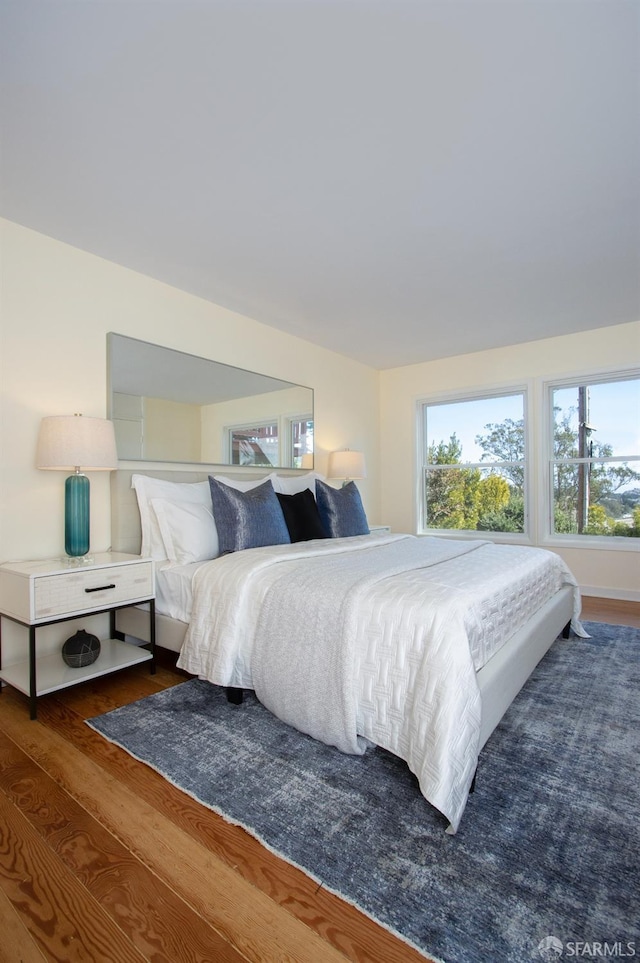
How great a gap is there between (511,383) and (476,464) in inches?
36.6

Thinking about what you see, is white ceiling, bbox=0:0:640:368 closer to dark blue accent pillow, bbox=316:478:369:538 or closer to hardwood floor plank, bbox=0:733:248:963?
dark blue accent pillow, bbox=316:478:369:538

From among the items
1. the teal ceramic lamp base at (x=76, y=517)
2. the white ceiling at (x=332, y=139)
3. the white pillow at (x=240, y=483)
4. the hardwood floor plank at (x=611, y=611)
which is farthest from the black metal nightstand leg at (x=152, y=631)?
the hardwood floor plank at (x=611, y=611)

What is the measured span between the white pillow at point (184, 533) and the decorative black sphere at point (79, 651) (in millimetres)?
617

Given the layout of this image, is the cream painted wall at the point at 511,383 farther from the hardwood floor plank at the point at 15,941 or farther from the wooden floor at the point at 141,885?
the hardwood floor plank at the point at 15,941

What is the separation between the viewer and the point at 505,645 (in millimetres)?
1971

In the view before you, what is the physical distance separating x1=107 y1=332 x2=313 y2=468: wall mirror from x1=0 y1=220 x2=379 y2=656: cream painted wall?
0.11 metres

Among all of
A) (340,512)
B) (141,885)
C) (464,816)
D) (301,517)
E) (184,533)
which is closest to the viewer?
(141,885)

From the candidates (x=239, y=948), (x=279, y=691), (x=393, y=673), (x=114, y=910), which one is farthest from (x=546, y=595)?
(x=114, y=910)

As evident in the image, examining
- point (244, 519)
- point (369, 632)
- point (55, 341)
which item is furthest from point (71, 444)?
point (369, 632)

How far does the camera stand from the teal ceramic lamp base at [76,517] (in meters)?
2.52

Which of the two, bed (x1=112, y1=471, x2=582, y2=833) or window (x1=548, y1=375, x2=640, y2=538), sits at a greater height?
window (x1=548, y1=375, x2=640, y2=538)

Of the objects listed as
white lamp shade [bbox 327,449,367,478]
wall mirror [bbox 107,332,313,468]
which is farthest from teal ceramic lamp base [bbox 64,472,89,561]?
white lamp shade [bbox 327,449,367,478]

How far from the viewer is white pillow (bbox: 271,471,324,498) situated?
3.69 meters

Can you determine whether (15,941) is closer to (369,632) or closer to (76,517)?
(369,632)
